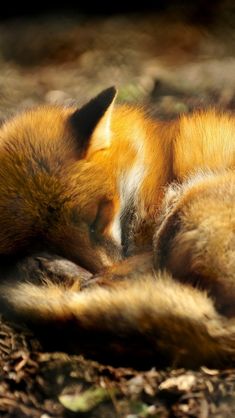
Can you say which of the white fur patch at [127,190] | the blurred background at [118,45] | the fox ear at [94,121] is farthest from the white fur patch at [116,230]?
the blurred background at [118,45]

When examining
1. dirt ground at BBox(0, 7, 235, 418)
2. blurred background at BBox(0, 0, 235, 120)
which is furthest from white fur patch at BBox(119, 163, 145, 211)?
blurred background at BBox(0, 0, 235, 120)

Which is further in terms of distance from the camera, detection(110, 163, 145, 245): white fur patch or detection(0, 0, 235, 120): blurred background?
detection(0, 0, 235, 120): blurred background

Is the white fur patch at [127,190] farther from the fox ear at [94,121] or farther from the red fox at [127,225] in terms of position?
the fox ear at [94,121]

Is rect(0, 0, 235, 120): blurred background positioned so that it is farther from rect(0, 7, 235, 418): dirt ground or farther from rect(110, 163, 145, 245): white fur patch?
rect(110, 163, 145, 245): white fur patch

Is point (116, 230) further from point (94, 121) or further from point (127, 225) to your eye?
point (94, 121)

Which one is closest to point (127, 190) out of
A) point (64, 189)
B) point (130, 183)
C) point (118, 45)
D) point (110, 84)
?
point (130, 183)

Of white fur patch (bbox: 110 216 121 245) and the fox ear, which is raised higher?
the fox ear

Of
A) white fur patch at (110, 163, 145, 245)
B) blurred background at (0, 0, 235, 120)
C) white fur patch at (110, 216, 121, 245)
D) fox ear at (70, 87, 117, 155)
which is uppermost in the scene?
blurred background at (0, 0, 235, 120)

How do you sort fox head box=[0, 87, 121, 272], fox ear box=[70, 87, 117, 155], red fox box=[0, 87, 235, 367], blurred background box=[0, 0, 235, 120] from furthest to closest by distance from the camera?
blurred background box=[0, 0, 235, 120]
fox ear box=[70, 87, 117, 155]
fox head box=[0, 87, 121, 272]
red fox box=[0, 87, 235, 367]
